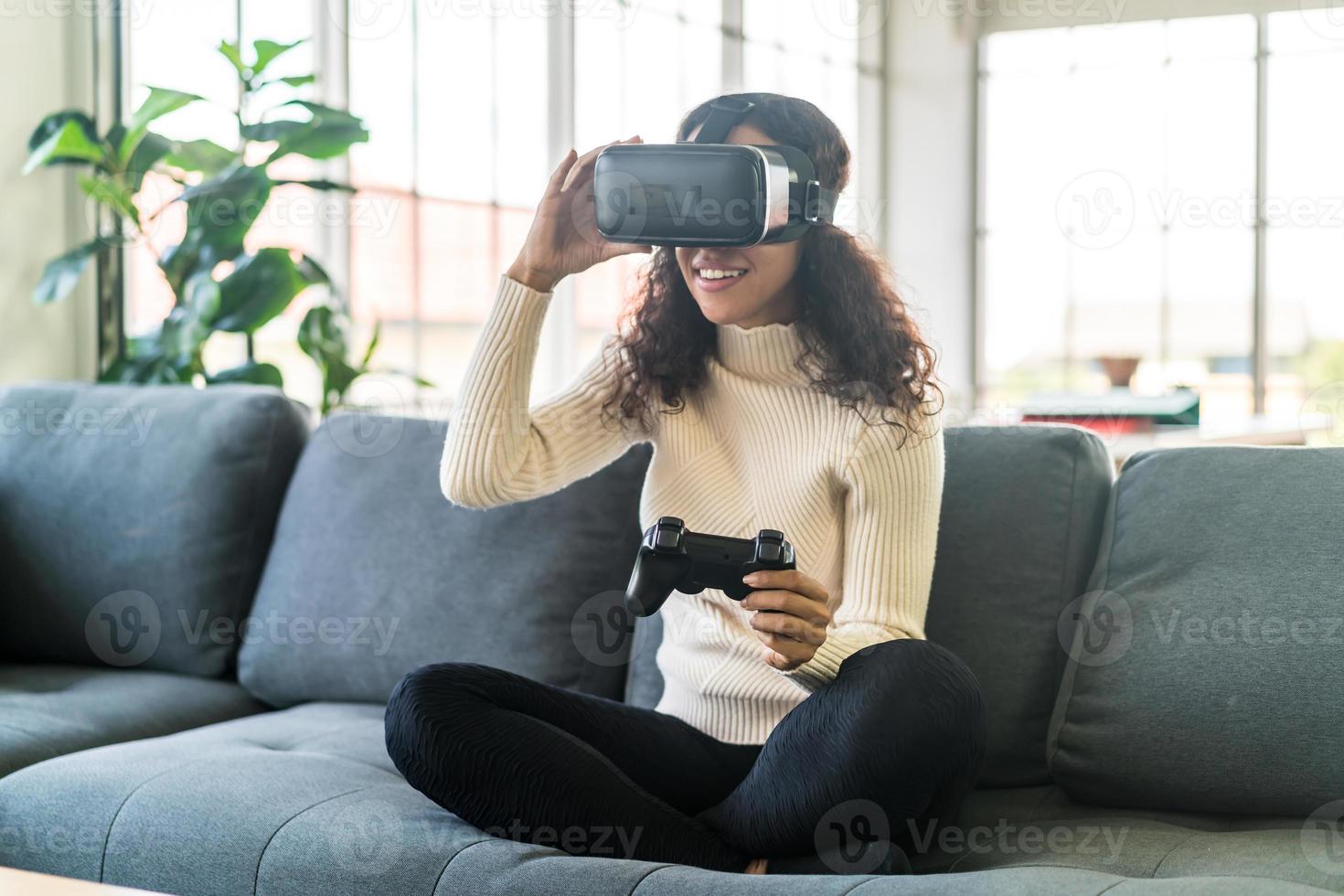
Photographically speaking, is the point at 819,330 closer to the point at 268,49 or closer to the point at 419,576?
the point at 419,576

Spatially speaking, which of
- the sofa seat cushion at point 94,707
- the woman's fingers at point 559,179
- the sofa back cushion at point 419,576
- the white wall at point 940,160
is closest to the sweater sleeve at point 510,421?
the woman's fingers at point 559,179

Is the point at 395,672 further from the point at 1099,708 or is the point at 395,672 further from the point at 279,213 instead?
the point at 279,213

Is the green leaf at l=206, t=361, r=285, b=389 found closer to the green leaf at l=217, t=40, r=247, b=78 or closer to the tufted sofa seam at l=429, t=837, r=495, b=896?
the green leaf at l=217, t=40, r=247, b=78

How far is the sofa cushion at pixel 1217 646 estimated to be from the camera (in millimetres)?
1375

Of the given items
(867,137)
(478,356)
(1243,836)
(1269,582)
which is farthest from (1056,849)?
(867,137)

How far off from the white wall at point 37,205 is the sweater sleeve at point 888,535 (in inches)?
89.2

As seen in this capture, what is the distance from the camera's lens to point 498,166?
15.4 feet

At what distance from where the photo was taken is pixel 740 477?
156 cm

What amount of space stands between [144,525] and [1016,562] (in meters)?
1.34

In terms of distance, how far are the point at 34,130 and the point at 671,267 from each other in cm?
188

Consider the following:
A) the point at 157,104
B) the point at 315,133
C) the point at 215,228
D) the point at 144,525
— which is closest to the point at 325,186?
the point at 315,133

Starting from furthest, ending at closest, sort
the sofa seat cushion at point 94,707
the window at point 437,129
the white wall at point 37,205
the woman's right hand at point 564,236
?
the window at point 437,129, the white wall at point 37,205, the sofa seat cushion at point 94,707, the woman's right hand at point 564,236

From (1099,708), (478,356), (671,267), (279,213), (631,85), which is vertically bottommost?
(1099,708)

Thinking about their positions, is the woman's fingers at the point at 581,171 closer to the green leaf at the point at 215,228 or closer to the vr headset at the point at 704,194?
the vr headset at the point at 704,194
